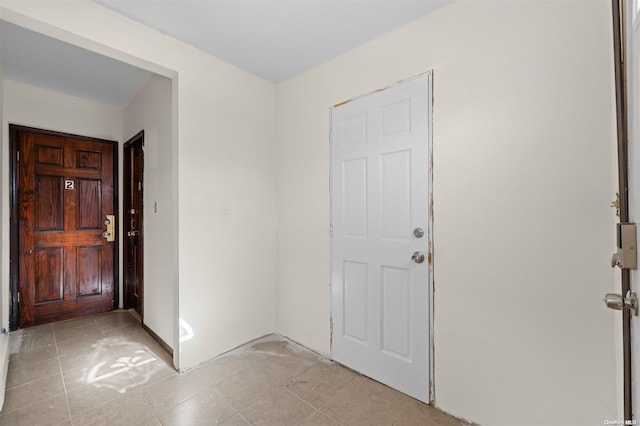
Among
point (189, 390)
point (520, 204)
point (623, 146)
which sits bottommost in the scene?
point (189, 390)

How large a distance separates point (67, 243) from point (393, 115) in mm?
3731

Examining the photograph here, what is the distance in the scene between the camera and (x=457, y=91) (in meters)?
1.72

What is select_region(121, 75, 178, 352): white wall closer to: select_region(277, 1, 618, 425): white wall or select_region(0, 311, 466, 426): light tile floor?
select_region(0, 311, 466, 426): light tile floor

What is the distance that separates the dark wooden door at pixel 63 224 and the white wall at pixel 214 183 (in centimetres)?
37

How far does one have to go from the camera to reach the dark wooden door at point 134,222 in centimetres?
322

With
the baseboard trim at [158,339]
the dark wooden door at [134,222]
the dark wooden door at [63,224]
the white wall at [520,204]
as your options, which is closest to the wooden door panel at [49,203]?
the dark wooden door at [63,224]

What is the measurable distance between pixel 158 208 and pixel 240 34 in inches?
68.0

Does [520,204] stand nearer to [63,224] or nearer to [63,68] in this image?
[63,68]

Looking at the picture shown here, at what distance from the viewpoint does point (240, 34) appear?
2105 mm

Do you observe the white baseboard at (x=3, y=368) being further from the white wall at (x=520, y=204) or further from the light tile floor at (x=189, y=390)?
the white wall at (x=520, y=204)

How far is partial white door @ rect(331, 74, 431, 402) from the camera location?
6.11ft

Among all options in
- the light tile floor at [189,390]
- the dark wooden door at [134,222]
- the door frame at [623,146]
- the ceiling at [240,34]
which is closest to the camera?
the door frame at [623,146]

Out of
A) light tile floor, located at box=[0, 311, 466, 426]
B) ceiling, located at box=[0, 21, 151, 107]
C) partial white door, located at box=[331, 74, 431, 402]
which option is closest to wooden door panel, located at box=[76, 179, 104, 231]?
ceiling, located at box=[0, 21, 151, 107]

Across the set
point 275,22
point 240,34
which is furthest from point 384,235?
point 240,34
